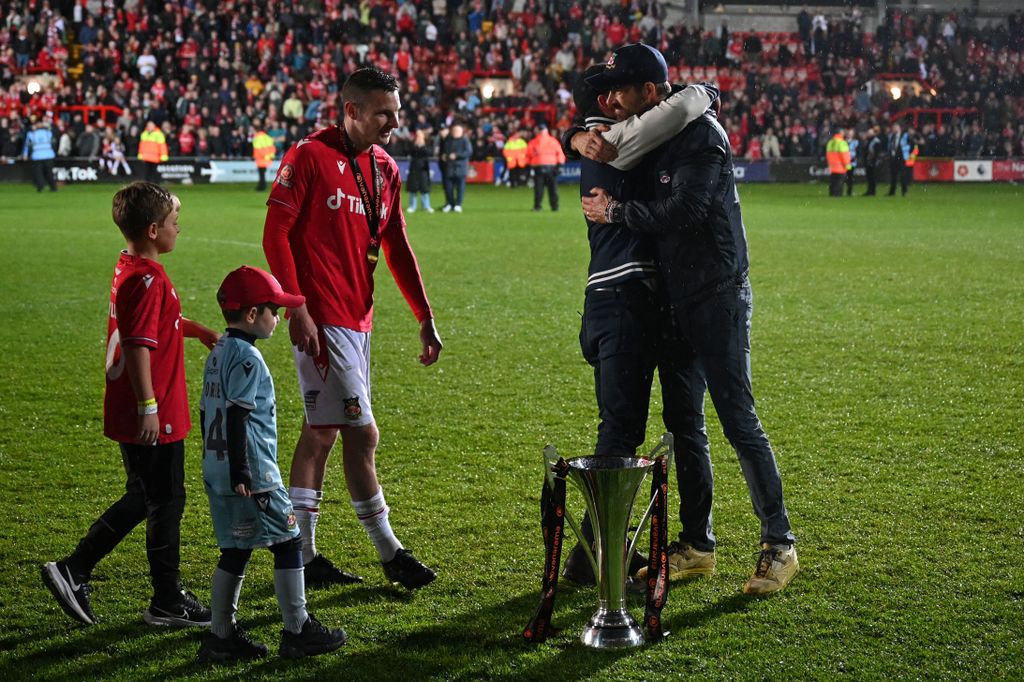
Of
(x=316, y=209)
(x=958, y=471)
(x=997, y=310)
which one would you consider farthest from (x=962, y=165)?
(x=316, y=209)

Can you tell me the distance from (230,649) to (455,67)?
124ft

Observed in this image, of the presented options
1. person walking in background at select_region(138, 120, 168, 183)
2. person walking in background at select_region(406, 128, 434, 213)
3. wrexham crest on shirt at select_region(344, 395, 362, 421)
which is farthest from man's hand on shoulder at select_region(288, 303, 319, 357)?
person walking in background at select_region(138, 120, 168, 183)

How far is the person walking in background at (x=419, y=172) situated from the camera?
23.4 m

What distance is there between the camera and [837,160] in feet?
94.3

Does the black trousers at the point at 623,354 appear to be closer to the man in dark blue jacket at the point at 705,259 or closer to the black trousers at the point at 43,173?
the man in dark blue jacket at the point at 705,259

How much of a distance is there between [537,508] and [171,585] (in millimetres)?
1837

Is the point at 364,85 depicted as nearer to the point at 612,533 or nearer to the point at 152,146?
the point at 612,533

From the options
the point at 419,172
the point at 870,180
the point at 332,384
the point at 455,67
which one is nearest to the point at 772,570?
the point at 332,384

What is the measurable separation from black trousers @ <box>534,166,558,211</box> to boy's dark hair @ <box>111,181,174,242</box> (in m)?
20.6

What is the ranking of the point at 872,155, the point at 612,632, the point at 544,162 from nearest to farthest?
the point at 612,632
the point at 544,162
the point at 872,155

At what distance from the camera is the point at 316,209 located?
4410 mm

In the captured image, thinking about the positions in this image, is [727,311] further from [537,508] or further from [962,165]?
[962,165]

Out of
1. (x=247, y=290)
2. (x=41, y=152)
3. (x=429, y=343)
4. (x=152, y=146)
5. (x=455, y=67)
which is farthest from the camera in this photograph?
(x=455, y=67)

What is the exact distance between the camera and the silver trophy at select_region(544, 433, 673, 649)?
3850 millimetres
